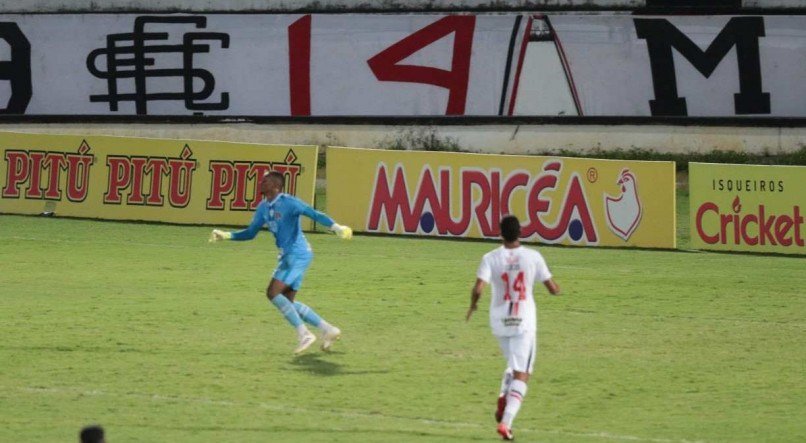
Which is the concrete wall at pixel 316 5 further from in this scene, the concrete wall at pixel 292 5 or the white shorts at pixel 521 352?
the white shorts at pixel 521 352

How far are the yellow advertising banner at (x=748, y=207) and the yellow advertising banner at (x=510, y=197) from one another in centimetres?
49

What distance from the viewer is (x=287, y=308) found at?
1482 centimetres

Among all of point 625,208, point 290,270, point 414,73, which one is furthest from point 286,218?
point 414,73

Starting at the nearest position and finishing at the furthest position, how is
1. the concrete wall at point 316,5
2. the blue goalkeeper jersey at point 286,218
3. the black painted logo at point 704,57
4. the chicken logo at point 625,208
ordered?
the blue goalkeeper jersey at point 286,218, the chicken logo at point 625,208, the black painted logo at point 704,57, the concrete wall at point 316,5

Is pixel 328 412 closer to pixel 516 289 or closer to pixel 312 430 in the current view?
pixel 312 430

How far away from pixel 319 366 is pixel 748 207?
36.1ft

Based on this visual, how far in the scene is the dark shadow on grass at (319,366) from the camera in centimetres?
1437

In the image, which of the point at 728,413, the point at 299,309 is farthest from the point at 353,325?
the point at 728,413

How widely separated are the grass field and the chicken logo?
72 centimetres

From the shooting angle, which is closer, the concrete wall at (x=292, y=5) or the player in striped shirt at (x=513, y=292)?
the player in striped shirt at (x=513, y=292)

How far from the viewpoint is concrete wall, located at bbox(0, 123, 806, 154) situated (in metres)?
34.2

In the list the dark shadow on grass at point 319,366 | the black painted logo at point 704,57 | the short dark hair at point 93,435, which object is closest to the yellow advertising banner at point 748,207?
the dark shadow on grass at point 319,366

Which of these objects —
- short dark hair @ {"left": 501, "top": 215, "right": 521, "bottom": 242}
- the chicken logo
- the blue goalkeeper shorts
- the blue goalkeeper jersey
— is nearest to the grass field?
the chicken logo

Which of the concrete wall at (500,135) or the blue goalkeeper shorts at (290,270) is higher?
the concrete wall at (500,135)
